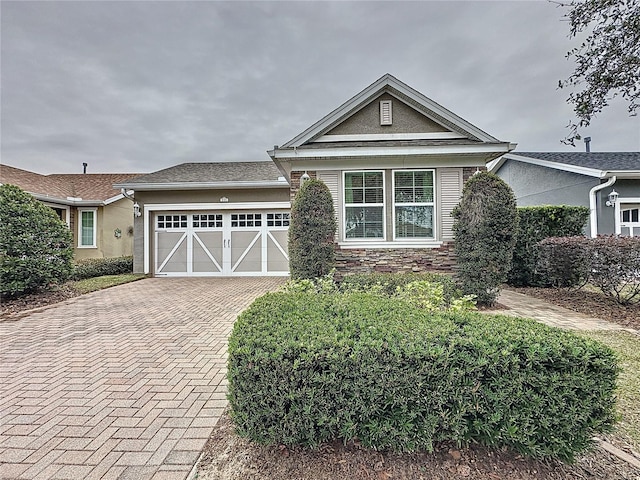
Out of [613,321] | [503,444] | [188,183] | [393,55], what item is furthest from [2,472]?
[393,55]

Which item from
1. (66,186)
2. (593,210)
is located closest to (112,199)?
(66,186)

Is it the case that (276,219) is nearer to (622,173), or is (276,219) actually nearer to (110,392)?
(110,392)

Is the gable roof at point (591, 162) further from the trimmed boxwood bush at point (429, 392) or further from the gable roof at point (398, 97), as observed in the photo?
the trimmed boxwood bush at point (429, 392)

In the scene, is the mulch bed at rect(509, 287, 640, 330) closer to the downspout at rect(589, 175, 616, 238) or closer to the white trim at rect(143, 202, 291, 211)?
the downspout at rect(589, 175, 616, 238)

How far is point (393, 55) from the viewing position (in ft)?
38.1

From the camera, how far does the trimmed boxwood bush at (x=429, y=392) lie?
1.95 meters

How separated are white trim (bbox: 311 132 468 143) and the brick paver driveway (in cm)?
562

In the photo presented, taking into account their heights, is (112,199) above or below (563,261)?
Result: above

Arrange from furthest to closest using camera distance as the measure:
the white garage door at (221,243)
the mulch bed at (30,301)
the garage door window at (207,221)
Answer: the garage door window at (207,221) < the white garage door at (221,243) < the mulch bed at (30,301)

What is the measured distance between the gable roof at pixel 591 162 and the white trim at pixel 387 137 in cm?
606

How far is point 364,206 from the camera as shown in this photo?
878 cm

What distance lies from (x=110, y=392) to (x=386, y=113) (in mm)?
8858

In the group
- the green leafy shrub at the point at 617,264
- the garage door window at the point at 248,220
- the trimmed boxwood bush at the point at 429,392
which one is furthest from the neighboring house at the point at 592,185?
the trimmed boxwood bush at the point at 429,392

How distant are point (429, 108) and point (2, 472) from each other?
10081mm
